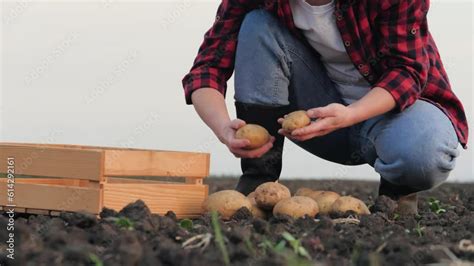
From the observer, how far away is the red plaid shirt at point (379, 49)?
3.70 m

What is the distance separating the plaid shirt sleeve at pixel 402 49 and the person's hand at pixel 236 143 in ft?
2.17

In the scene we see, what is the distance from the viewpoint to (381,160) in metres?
3.92

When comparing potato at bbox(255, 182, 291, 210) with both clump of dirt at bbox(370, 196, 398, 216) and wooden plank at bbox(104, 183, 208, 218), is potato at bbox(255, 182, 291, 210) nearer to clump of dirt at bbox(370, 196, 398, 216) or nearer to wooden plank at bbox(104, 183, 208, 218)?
wooden plank at bbox(104, 183, 208, 218)

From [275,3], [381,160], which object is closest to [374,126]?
[381,160]

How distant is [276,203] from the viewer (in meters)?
3.57

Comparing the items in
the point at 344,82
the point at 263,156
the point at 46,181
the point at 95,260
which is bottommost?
the point at 46,181

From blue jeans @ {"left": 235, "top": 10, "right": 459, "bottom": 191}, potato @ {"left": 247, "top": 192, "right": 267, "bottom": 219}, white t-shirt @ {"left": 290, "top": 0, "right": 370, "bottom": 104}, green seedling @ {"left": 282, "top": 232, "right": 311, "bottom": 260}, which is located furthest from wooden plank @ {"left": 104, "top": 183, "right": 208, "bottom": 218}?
green seedling @ {"left": 282, "top": 232, "right": 311, "bottom": 260}

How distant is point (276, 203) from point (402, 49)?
967mm

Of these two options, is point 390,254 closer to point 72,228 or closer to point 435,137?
point 72,228

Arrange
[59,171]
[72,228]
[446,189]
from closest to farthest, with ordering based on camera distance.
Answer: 1. [72,228]
2. [59,171]
3. [446,189]

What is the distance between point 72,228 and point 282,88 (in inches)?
60.0

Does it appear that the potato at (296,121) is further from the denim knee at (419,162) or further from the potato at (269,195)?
Answer: the denim knee at (419,162)

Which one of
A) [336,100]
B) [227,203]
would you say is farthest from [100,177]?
[336,100]

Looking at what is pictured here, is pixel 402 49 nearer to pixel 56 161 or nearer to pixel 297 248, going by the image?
pixel 297 248
